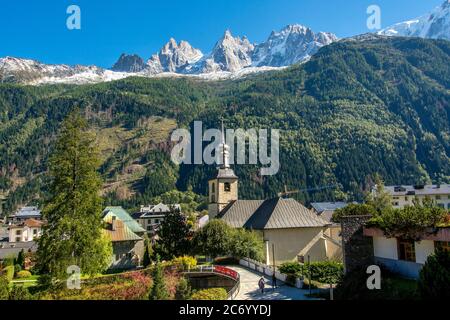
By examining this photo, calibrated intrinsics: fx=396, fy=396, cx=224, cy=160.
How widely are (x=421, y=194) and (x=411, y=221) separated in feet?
314

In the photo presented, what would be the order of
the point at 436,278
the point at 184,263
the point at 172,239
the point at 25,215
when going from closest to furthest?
1. the point at 436,278
2. the point at 184,263
3. the point at 172,239
4. the point at 25,215

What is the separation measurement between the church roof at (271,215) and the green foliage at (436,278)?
3054cm

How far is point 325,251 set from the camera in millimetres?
48781

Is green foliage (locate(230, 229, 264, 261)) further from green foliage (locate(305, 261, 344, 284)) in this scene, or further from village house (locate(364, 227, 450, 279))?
village house (locate(364, 227, 450, 279))

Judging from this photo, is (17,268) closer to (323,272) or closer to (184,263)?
(184,263)

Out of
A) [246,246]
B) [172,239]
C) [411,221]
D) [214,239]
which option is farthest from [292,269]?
[172,239]

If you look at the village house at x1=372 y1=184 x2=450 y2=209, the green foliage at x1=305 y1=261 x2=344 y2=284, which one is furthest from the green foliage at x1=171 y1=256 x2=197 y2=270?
the village house at x1=372 y1=184 x2=450 y2=209

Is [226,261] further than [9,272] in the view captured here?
No

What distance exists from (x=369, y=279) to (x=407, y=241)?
11.8ft

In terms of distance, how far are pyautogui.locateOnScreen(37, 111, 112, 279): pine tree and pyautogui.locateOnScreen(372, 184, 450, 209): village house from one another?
86274 millimetres

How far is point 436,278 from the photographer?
1606cm

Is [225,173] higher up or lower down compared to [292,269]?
higher up

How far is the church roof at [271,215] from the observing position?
4816 centimetres

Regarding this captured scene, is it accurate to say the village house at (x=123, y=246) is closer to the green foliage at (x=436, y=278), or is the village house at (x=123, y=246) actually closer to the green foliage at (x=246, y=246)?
the green foliage at (x=246, y=246)
